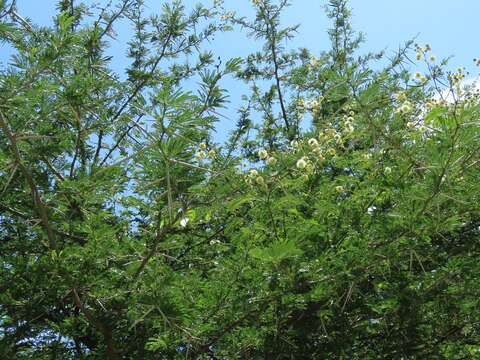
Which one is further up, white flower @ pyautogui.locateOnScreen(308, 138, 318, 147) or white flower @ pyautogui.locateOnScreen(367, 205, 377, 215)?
white flower @ pyautogui.locateOnScreen(308, 138, 318, 147)

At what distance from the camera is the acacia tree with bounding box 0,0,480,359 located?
2.14 metres

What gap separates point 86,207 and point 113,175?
0.81 feet

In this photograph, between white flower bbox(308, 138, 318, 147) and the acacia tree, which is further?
white flower bbox(308, 138, 318, 147)

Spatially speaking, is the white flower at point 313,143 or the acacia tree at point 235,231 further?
the white flower at point 313,143

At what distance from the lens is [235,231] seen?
3006mm

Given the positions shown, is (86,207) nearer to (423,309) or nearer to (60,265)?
(60,265)

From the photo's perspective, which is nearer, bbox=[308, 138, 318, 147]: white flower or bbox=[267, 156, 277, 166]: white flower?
bbox=[267, 156, 277, 166]: white flower

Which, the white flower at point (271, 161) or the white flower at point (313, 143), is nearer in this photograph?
the white flower at point (271, 161)

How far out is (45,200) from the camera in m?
2.58

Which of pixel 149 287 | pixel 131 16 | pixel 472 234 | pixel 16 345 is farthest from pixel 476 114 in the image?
pixel 131 16

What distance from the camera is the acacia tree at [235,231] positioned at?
214 centimetres

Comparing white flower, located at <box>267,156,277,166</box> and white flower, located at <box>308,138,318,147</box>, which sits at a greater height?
white flower, located at <box>308,138,318,147</box>

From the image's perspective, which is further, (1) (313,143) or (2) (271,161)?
(1) (313,143)

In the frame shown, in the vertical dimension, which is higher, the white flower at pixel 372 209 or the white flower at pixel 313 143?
the white flower at pixel 313 143
